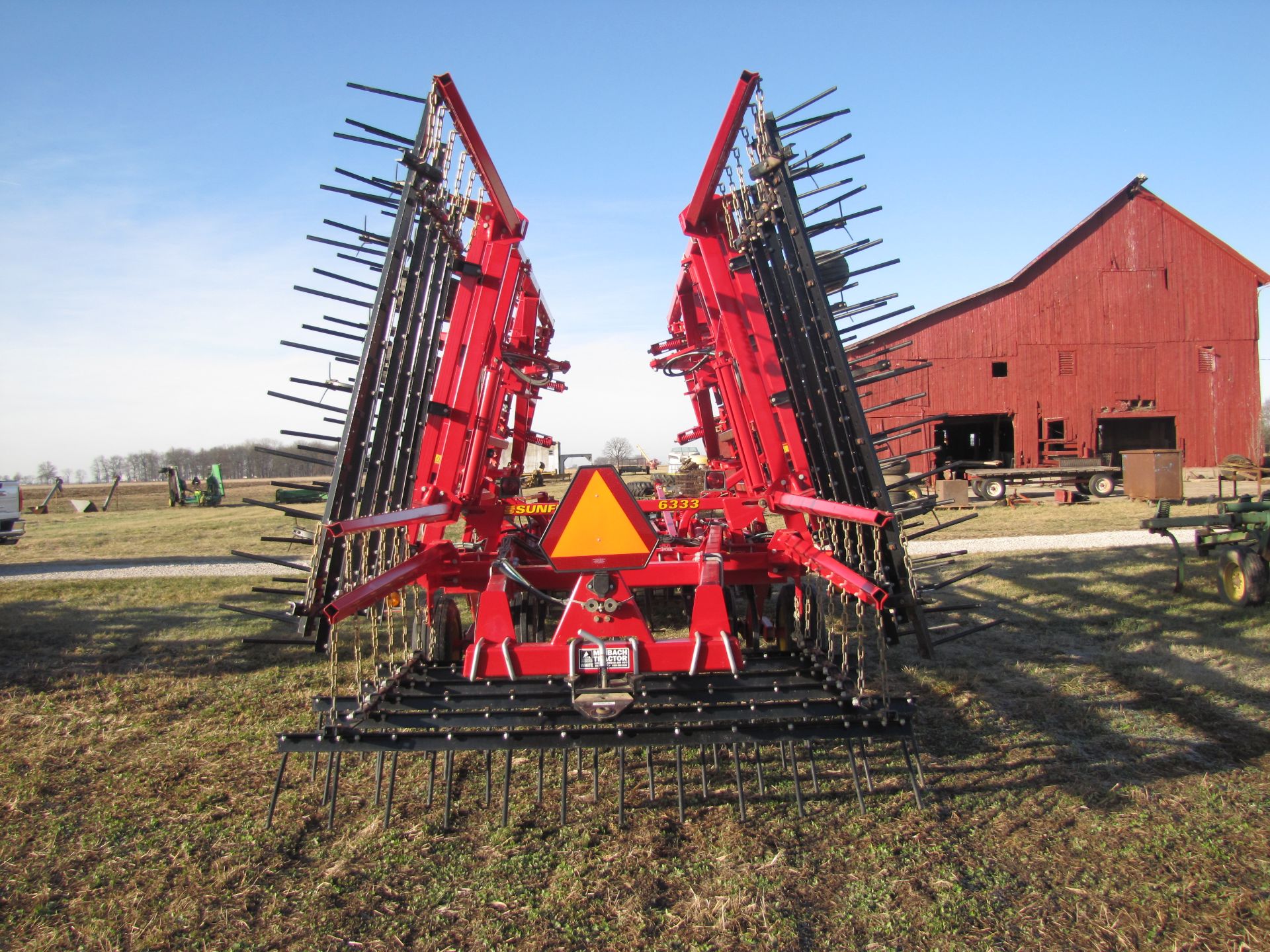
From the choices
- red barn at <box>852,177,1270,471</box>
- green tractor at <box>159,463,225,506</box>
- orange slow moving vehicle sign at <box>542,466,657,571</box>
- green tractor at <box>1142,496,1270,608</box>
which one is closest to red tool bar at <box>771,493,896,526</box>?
orange slow moving vehicle sign at <box>542,466,657,571</box>

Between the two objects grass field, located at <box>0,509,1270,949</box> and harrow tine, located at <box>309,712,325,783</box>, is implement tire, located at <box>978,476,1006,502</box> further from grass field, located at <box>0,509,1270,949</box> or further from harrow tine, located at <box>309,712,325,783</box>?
harrow tine, located at <box>309,712,325,783</box>

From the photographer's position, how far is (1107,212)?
23.3 m

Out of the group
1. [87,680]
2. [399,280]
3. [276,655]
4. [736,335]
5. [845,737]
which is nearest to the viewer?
[845,737]

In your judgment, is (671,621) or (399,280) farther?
(671,621)

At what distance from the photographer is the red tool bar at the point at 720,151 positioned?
442 centimetres

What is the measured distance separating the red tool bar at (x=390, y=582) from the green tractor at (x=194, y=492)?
32865 millimetres

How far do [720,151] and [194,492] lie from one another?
3535 cm

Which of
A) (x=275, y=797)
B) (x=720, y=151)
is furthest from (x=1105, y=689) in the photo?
(x=275, y=797)

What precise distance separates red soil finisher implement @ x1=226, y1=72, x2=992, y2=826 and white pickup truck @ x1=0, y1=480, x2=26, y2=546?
15.0m

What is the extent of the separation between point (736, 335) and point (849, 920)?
3.39m

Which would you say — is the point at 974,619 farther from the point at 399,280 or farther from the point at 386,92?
the point at 386,92

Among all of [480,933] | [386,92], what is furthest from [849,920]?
[386,92]

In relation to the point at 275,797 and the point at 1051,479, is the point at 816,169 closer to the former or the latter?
the point at 275,797

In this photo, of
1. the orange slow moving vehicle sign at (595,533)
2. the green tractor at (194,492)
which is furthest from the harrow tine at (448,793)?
the green tractor at (194,492)
